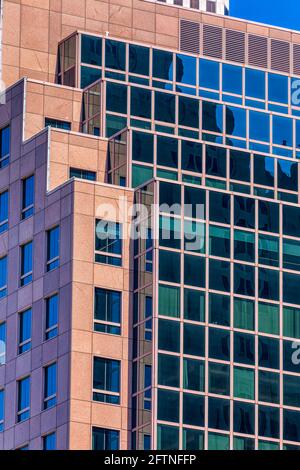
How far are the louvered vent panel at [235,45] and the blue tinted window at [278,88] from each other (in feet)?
7.56

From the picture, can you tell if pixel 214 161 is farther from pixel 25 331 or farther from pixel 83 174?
pixel 25 331

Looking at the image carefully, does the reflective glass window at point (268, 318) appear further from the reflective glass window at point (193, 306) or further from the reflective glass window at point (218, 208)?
the reflective glass window at point (218, 208)

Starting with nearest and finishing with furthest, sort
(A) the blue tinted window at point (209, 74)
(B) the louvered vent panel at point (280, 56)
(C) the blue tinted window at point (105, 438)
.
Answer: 1. (C) the blue tinted window at point (105, 438)
2. (A) the blue tinted window at point (209, 74)
3. (B) the louvered vent panel at point (280, 56)

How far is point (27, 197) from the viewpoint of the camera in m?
81.6

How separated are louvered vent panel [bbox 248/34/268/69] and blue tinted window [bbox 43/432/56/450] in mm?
34213

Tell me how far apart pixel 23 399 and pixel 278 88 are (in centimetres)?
3109

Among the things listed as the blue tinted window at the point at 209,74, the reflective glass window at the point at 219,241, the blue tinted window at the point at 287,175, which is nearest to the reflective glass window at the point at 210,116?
the blue tinted window at the point at 209,74

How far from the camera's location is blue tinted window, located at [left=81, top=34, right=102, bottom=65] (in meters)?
88.9

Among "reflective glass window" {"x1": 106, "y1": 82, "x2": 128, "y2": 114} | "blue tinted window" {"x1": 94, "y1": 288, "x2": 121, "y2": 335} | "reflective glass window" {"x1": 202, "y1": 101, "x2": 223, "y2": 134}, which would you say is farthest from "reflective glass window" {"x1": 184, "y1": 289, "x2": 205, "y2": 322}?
"reflective glass window" {"x1": 202, "y1": 101, "x2": 223, "y2": 134}

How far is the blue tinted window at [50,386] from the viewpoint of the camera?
242ft

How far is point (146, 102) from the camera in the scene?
8744 centimetres

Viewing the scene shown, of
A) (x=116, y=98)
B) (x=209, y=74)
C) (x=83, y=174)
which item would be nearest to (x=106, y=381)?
(x=83, y=174)
